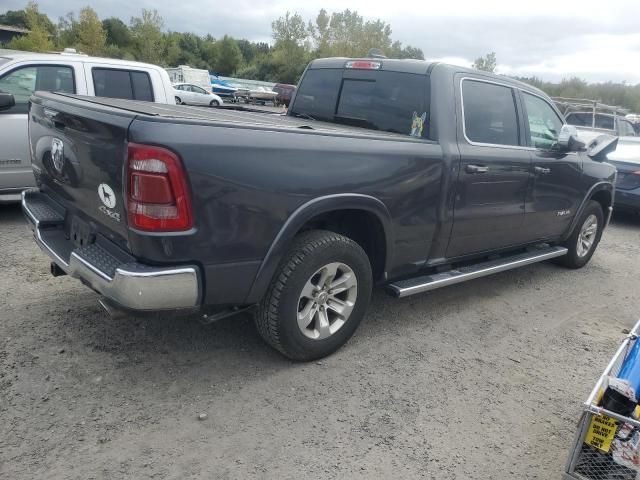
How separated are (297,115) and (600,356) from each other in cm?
316

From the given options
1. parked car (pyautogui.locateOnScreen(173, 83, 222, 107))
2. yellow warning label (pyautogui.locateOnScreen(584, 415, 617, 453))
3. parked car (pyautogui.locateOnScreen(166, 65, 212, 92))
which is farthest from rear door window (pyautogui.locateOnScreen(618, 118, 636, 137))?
parked car (pyautogui.locateOnScreen(166, 65, 212, 92))

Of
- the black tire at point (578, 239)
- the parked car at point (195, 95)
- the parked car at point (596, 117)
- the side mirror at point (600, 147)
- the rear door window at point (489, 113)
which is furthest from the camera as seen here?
the parked car at point (195, 95)

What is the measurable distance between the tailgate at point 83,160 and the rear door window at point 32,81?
8.68 feet

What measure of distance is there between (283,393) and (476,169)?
7.00ft

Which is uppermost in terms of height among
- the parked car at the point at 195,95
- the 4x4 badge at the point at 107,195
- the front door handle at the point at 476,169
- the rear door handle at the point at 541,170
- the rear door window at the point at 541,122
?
the rear door window at the point at 541,122

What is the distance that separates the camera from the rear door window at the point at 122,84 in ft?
20.5

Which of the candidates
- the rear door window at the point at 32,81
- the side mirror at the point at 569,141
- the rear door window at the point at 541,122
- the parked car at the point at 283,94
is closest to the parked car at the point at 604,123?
the rear door window at the point at 541,122

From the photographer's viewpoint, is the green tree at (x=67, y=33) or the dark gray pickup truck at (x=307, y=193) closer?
the dark gray pickup truck at (x=307, y=193)

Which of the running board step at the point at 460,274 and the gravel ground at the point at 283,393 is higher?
the running board step at the point at 460,274

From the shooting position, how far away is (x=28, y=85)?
5930 millimetres

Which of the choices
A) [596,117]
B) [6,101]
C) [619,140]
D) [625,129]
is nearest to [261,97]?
[596,117]

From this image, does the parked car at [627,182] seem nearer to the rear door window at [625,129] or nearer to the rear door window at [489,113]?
the rear door window at [625,129]

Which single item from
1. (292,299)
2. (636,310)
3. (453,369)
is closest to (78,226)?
(292,299)

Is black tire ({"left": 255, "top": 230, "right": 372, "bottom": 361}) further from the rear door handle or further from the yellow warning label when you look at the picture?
the rear door handle
